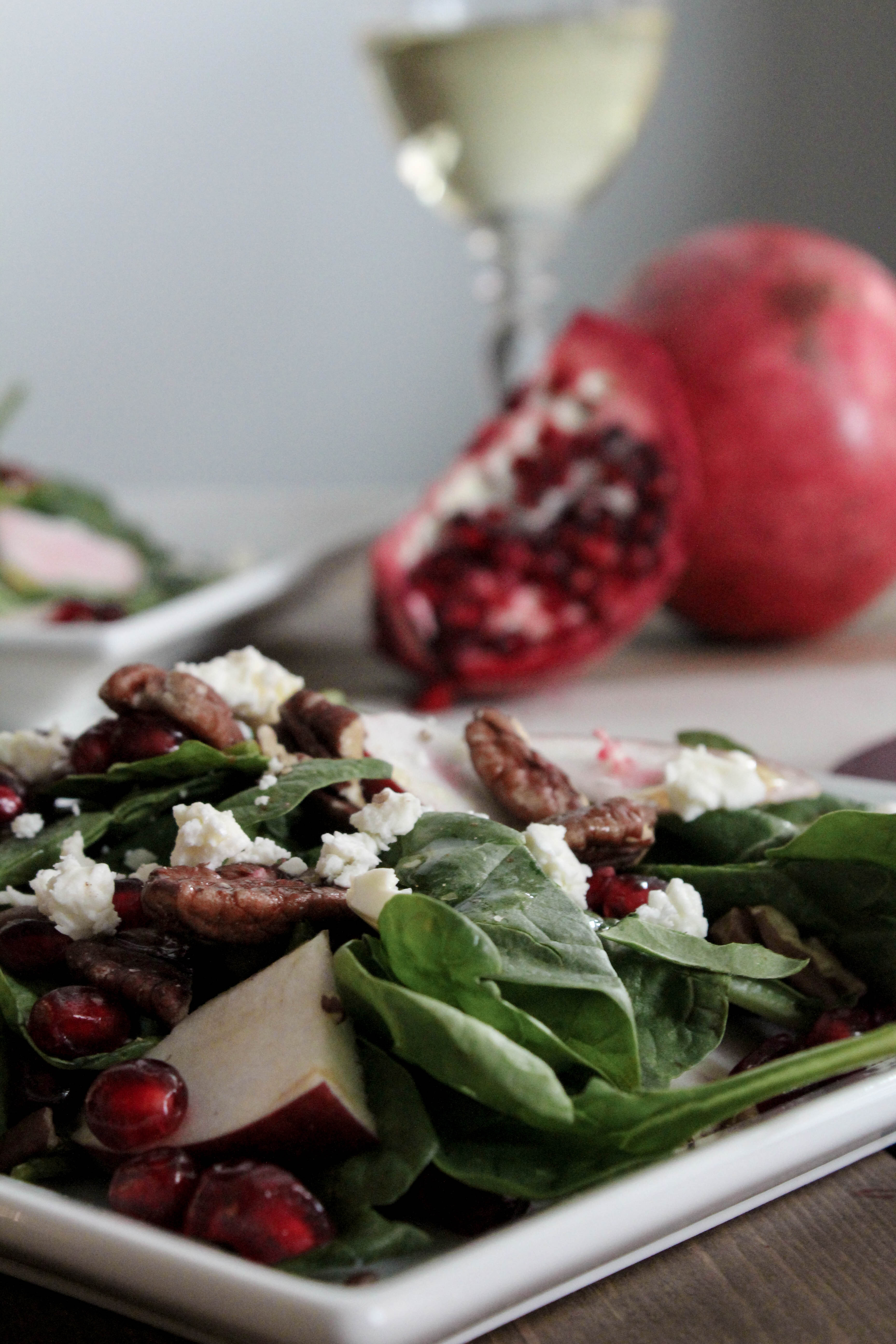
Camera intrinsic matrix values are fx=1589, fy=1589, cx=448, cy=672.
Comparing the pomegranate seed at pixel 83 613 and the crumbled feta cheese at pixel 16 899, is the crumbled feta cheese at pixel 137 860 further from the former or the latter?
the pomegranate seed at pixel 83 613

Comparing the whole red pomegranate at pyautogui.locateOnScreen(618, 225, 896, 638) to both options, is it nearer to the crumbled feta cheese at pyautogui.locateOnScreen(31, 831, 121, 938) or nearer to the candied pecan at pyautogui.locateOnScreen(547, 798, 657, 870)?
the candied pecan at pyautogui.locateOnScreen(547, 798, 657, 870)

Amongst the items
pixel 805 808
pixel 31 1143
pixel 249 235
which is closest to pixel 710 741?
pixel 805 808

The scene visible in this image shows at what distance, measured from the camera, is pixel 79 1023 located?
90cm

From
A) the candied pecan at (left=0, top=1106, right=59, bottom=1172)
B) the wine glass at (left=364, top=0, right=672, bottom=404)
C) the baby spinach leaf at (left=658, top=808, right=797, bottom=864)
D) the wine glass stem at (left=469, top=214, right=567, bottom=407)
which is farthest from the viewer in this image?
the wine glass stem at (left=469, top=214, right=567, bottom=407)

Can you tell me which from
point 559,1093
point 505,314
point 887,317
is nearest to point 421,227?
point 505,314

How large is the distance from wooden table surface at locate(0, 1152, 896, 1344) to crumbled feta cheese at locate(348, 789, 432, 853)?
31cm

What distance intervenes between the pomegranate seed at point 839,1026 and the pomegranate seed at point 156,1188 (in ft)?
1.27

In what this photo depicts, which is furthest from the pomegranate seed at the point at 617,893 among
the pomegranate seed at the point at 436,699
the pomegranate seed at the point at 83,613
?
the pomegranate seed at the point at 83,613

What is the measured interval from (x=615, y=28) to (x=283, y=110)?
296cm

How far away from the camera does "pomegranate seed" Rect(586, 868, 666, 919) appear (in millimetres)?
1039

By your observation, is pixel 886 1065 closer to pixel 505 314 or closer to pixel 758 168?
pixel 505 314

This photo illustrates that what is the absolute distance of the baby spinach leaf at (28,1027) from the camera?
90cm

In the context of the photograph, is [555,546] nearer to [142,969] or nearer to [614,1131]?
[142,969]

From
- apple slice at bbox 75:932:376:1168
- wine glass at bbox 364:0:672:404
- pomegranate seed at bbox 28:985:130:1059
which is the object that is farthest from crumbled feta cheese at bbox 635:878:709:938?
wine glass at bbox 364:0:672:404
